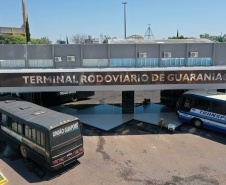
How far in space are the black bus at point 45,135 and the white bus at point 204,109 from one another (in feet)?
34.6

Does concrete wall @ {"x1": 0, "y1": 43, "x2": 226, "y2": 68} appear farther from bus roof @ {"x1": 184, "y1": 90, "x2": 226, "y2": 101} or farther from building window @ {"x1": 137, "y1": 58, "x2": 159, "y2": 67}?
bus roof @ {"x1": 184, "y1": 90, "x2": 226, "y2": 101}

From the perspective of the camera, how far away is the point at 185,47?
68.0 feet

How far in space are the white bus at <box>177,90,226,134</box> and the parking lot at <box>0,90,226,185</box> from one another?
0.88m

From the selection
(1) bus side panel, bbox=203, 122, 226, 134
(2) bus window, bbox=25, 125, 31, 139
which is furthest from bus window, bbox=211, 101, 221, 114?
(2) bus window, bbox=25, 125, 31, 139

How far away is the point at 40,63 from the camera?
20.6 meters

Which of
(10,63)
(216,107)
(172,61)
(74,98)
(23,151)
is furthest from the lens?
(74,98)

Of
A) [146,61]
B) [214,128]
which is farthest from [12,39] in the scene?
[214,128]

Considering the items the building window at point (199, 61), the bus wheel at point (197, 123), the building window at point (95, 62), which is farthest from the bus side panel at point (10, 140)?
the building window at point (199, 61)

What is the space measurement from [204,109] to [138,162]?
8.08 m

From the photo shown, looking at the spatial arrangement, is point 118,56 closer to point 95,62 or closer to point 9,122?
point 95,62

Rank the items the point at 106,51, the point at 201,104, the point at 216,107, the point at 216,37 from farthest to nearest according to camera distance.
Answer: the point at 216,37 → the point at 106,51 → the point at 201,104 → the point at 216,107

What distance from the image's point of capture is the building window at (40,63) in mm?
20531

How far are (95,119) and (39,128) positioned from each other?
982 centimetres

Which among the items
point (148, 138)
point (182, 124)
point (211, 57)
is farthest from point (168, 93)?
point (148, 138)
